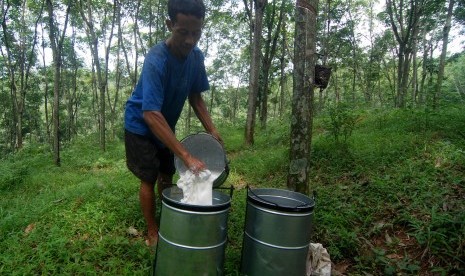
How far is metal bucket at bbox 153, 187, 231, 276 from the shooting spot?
5.97 ft

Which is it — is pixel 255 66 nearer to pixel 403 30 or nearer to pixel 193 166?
pixel 193 166

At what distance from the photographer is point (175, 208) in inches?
72.2

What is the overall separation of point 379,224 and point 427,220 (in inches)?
15.9

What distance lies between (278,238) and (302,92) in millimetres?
1267

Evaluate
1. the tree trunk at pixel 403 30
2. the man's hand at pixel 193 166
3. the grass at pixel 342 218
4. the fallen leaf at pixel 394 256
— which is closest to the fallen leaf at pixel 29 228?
the grass at pixel 342 218

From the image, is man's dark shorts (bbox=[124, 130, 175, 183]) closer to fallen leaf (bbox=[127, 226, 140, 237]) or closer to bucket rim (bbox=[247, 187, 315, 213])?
fallen leaf (bbox=[127, 226, 140, 237])

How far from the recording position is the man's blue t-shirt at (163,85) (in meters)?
2.11

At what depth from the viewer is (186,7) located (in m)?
2.04

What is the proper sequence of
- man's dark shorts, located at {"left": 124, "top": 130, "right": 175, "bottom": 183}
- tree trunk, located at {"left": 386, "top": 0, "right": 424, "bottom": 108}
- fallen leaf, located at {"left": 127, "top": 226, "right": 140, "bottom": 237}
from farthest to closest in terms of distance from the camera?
tree trunk, located at {"left": 386, "top": 0, "right": 424, "bottom": 108}
fallen leaf, located at {"left": 127, "top": 226, "right": 140, "bottom": 237}
man's dark shorts, located at {"left": 124, "top": 130, "right": 175, "bottom": 183}

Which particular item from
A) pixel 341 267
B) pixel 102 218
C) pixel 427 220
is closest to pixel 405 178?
pixel 427 220

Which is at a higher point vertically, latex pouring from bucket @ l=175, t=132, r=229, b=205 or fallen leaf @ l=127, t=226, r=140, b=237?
latex pouring from bucket @ l=175, t=132, r=229, b=205

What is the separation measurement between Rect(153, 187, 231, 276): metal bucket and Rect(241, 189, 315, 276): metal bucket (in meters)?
0.24

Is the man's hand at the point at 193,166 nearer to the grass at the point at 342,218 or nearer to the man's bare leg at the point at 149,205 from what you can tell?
the man's bare leg at the point at 149,205

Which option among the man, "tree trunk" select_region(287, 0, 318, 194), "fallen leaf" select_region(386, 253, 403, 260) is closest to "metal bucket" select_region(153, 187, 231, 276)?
the man
